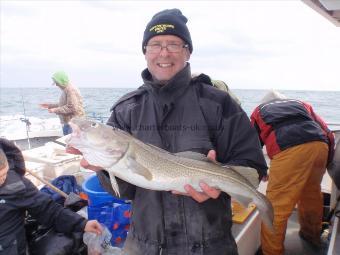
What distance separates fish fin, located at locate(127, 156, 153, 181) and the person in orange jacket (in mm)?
2764

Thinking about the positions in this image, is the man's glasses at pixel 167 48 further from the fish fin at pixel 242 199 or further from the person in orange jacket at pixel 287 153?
the person in orange jacket at pixel 287 153

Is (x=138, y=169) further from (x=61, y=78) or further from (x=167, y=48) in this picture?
A: (x=61, y=78)

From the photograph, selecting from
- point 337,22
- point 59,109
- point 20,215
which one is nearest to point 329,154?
point 337,22

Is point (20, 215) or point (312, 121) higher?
point (312, 121)

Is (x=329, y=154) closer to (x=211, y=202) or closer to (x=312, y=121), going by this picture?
(x=312, y=121)

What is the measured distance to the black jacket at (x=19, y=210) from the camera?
3.53 m

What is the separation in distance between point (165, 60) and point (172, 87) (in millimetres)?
227

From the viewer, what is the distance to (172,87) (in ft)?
8.48

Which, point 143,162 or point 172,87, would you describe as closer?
point 143,162

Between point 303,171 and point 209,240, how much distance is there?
2.61 m

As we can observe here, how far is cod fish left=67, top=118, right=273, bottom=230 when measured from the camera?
7.72 ft

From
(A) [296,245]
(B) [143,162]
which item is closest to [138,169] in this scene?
(B) [143,162]

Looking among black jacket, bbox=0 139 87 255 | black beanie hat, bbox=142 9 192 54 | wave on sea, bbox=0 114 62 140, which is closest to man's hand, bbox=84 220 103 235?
→ black jacket, bbox=0 139 87 255

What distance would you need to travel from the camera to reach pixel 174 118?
2539mm
